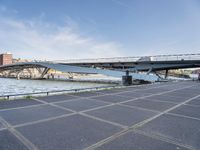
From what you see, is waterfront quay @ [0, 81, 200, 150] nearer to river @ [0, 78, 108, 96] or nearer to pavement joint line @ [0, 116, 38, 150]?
pavement joint line @ [0, 116, 38, 150]

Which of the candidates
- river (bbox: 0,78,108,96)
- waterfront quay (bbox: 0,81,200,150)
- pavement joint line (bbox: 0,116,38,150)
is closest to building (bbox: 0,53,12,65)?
river (bbox: 0,78,108,96)

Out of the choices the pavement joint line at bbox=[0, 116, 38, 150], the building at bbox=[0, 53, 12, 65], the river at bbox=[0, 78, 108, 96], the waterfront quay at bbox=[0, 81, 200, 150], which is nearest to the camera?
the pavement joint line at bbox=[0, 116, 38, 150]

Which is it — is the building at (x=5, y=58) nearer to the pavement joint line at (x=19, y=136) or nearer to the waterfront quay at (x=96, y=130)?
the waterfront quay at (x=96, y=130)

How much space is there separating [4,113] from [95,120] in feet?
11.9

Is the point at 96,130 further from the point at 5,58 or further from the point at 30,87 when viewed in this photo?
the point at 5,58

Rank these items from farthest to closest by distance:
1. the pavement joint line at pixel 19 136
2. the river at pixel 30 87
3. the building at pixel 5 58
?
the building at pixel 5 58, the river at pixel 30 87, the pavement joint line at pixel 19 136

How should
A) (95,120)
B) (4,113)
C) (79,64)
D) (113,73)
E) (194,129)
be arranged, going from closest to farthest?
(194,129) → (95,120) → (4,113) → (113,73) → (79,64)

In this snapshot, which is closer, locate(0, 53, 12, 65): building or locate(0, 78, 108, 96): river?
locate(0, 78, 108, 96): river

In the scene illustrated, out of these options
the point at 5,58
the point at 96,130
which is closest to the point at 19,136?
the point at 96,130

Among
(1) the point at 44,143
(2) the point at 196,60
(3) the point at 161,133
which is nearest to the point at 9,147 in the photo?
(1) the point at 44,143

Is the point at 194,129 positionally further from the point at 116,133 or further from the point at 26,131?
the point at 26,131

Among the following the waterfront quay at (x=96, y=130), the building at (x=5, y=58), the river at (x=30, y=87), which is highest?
the building at (x=5, y=58)

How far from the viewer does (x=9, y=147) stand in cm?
362

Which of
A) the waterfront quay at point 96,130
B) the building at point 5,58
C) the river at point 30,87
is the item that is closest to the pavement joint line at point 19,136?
the waterfront quay at point 96,130
